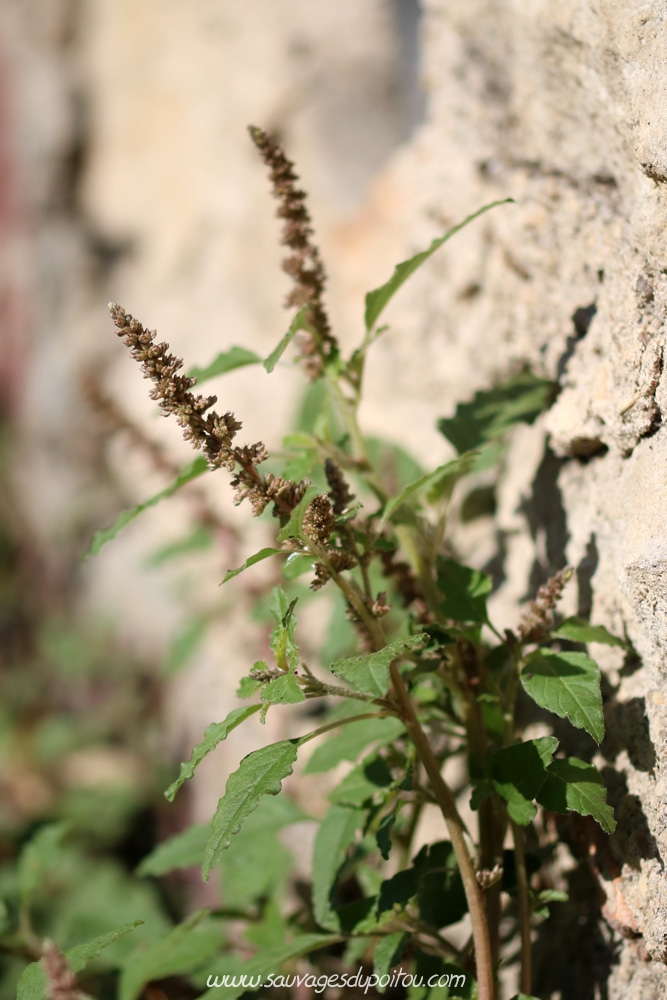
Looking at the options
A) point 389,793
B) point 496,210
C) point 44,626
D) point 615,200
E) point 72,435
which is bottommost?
point 389,793

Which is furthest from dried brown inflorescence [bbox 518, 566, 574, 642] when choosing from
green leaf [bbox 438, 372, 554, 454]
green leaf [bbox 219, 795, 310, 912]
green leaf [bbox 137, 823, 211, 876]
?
green leaf [bbox 137, 823, 211, 876]

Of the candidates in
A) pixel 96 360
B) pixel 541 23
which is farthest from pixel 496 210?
pixel 96 360

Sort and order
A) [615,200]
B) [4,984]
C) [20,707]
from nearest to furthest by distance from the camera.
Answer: [615,200] → [4,984] → [20,707]

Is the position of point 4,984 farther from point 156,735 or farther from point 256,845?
point 256,845

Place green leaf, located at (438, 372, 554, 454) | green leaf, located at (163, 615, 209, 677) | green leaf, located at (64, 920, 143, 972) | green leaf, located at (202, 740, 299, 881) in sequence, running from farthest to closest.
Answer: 1. green leaf, located at (163, 615, 209, 677)
2. green leaf, located at (438, 372, 554, 454)
3. green leaf, located at (64, 920, 143, 972)
4. green leaf, located at (202, 740, 299, 881)

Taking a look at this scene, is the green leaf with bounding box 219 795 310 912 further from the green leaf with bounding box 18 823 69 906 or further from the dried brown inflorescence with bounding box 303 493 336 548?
the dried brown inflorescence with bounding box 303 493 336 548

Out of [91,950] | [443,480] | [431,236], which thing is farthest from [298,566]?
[431,236]
